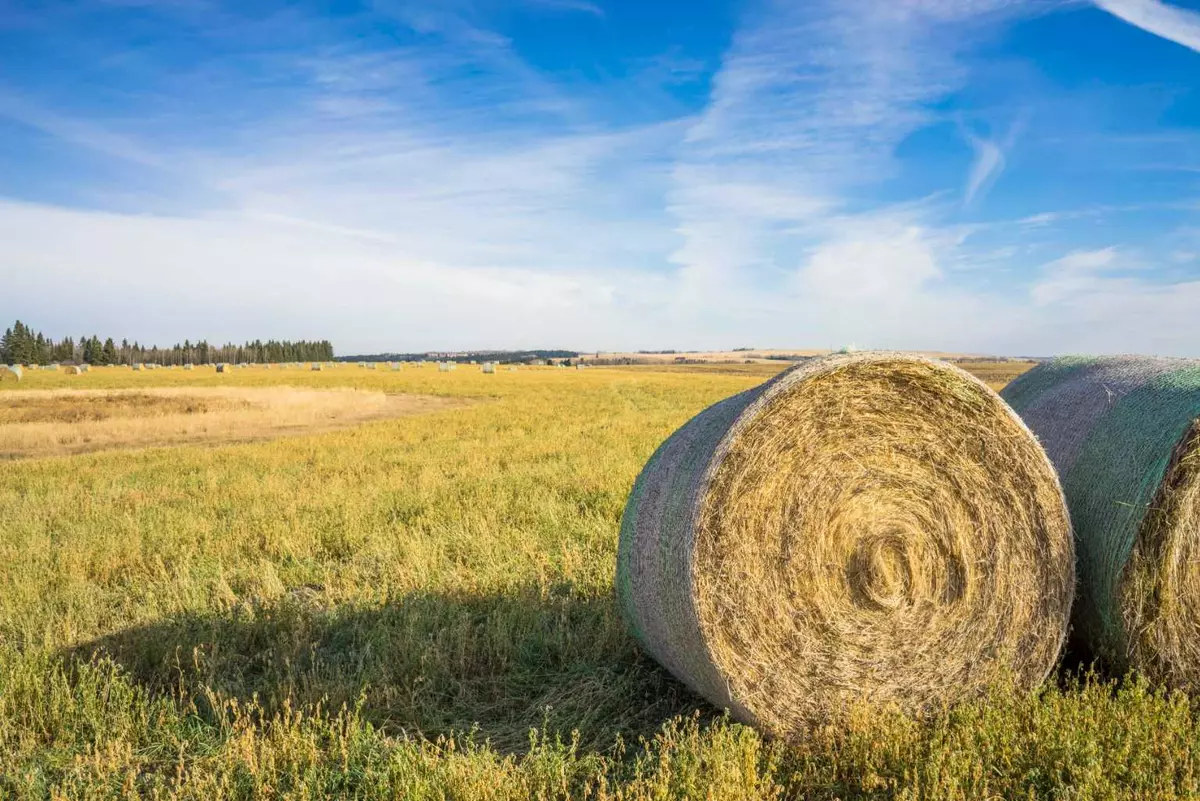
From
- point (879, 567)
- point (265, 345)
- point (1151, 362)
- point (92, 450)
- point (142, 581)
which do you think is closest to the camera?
point (879, 567)

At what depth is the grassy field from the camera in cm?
375

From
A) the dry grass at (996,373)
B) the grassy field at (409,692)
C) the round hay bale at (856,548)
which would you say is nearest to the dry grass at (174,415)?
the grassy field at (409,692)

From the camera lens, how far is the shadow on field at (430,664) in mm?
4641

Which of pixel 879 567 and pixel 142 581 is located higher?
pixel 879 567

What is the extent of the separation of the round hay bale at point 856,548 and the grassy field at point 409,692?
29 cm

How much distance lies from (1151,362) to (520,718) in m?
5.22

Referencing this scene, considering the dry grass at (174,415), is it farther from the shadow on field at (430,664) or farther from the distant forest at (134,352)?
the distant forest at (134,352)

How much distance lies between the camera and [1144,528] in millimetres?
4488

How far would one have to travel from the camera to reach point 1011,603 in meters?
4.65

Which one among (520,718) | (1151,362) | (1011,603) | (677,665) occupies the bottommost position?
(520,718)

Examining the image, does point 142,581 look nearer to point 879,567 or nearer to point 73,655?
point 73,655

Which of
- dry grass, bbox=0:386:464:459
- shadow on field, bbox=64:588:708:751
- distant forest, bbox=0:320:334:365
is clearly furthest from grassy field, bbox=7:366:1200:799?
distant forest, bbox=0:320:334:365

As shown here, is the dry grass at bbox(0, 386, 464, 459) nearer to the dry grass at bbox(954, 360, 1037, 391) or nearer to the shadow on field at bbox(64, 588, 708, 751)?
the shadow on field at bbox(64, 588, 708, 751)

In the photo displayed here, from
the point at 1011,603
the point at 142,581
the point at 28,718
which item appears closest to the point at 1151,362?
the point at 1011,603
